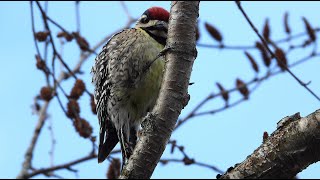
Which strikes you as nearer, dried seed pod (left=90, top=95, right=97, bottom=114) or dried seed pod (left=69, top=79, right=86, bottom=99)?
dried seed pod (left=69, top=79, right=86, bottom=99)

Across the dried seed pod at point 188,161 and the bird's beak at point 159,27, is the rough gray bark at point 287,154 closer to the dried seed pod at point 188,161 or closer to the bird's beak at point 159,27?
the dried seed pod at point 188,161

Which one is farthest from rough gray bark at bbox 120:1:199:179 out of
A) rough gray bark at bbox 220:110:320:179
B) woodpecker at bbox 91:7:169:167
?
woodpecker at bbox 91:7:169:167

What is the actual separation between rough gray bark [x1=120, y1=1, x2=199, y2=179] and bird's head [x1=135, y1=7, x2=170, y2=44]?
90.9 inches

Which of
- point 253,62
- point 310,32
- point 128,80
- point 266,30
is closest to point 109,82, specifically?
point 128,80

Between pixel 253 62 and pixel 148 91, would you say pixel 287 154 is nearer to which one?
pixel 148 91

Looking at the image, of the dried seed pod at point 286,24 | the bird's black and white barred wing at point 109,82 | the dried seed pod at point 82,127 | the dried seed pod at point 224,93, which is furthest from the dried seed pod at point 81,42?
the dried seed pod at point 286,24

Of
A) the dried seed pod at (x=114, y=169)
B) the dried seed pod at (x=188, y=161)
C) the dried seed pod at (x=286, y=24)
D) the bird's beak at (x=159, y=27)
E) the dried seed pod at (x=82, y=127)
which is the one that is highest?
the bird's beak at (x=159, y=27)

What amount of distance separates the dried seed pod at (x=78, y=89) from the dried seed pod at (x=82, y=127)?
20 centimetres

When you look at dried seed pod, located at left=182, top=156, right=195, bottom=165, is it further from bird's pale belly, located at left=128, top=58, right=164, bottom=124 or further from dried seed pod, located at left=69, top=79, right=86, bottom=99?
dried seed pod, located at left=69, top=79, right=86, bottom=99

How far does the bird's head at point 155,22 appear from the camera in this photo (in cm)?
497

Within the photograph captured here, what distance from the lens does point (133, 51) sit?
4812 mm

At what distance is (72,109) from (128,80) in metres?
0.54

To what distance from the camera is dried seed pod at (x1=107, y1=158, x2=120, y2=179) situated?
496cm

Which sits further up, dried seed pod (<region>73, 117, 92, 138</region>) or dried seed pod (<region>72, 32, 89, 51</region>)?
dried seed pod (<region>72, 32, 89, 51</region>)
